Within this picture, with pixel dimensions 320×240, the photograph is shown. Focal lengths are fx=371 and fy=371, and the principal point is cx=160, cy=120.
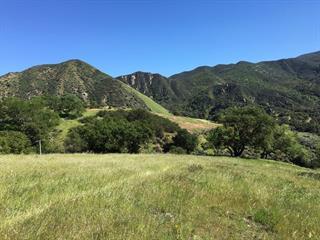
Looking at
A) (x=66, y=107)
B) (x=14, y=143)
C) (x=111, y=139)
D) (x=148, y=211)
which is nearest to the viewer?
(x=148, y=211)

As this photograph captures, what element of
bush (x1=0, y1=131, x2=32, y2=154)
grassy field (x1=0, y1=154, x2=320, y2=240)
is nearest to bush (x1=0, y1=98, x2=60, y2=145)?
bush (x1=0, y1=131, x2=32, y2=154)

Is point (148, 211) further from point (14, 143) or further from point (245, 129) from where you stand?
point (14, 143)

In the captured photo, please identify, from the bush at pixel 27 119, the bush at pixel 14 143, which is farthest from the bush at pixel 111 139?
the bush at pixel 27 119

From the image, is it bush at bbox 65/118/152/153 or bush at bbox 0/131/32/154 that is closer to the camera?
bush at bbox 0/131/32/154

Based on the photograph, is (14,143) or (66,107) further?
(66,107)

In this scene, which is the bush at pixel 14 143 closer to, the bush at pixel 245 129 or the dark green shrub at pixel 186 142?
the dark green shrub at pixel 186 142

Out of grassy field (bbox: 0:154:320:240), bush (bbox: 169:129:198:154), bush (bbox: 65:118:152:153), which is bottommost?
bush (bbox: 169:129:198:154)

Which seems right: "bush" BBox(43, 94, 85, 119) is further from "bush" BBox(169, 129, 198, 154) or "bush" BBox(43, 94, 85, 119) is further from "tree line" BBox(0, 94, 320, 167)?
"bush" BBox(169, 129, 198, 154)

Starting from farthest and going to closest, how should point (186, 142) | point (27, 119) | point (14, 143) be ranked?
point (186, 142) < point (27, 119) < point (14, 143)

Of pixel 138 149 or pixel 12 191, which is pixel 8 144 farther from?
pixel 12 191

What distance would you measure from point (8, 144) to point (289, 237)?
80.1m

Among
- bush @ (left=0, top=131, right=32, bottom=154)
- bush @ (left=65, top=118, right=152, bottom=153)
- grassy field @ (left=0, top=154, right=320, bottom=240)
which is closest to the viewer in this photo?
grassy field @ (left=0, top=154, right=320, bottom=240)

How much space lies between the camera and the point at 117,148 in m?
81.7

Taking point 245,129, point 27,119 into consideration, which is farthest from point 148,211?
point 27,119
